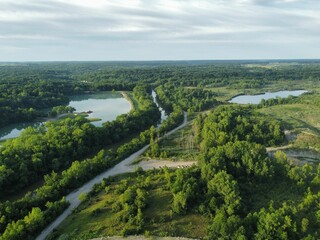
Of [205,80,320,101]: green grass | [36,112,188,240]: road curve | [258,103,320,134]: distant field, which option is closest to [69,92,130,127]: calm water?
[36,112,188,240]: road curve

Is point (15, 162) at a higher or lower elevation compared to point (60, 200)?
higher

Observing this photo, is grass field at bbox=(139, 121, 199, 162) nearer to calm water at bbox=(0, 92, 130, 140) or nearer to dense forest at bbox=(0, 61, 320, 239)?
dense forest at bbox=(0, 61, 320, 239)

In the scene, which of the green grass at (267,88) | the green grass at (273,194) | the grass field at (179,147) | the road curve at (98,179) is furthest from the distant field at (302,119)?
the green grass at (267,88)

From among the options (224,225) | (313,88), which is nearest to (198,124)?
(224,225)

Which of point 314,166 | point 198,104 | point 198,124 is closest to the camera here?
point 314,166

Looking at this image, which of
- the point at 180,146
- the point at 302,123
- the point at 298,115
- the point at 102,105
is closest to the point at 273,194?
the point at 180,146

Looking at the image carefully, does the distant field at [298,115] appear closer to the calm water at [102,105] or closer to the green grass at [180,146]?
the green grass at [180,146]

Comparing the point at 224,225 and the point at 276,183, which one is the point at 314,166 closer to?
the point at 276,183

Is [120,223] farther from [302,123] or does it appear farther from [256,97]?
[256,97]
